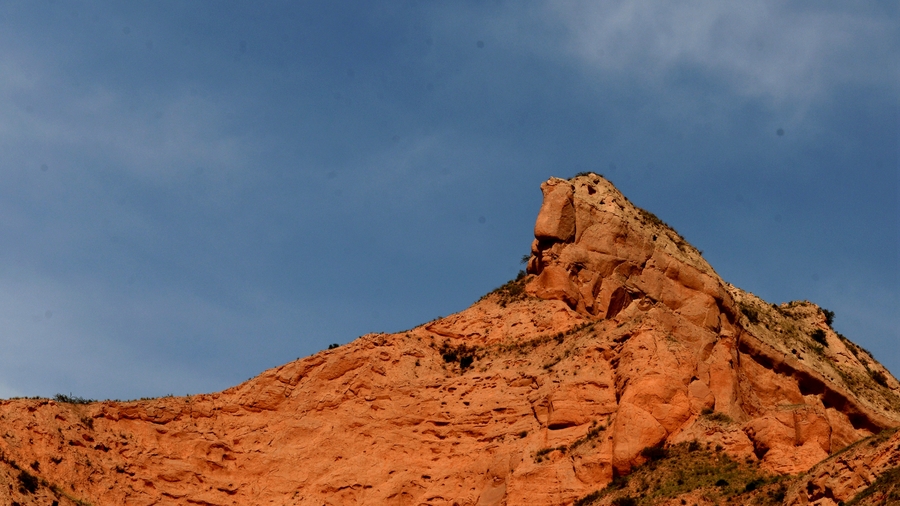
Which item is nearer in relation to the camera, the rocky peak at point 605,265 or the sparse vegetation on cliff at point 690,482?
the sparse vegetation on cliff at point 690,482

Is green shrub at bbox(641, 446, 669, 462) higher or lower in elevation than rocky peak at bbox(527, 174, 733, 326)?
lower

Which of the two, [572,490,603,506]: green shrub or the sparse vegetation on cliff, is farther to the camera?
[572,490,603,506]: green shrub

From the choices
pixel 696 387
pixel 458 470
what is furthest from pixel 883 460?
pixel 458 470

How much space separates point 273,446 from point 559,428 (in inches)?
487

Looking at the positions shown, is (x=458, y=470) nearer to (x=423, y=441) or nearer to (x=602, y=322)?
(x=423, y=441)

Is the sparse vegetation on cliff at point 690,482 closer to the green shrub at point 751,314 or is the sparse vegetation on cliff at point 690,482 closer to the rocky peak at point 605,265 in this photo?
the rocky peak at point 605,265

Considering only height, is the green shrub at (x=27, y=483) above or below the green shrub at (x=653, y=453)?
below

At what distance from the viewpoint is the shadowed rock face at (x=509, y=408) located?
57.8m

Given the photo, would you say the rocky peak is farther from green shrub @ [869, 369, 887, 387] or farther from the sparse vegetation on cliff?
the sparse vegetation on cliff

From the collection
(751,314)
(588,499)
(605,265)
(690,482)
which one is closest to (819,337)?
(751,314)

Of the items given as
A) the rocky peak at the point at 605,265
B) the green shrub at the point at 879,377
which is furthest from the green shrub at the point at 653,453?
the green shrub at the point at 879,377

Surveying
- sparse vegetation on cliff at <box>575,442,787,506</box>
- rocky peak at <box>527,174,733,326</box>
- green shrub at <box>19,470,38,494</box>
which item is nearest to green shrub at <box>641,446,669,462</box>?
sparse vegetation on cliff at <box>575,442,787,506</box>

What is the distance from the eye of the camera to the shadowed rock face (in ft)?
189

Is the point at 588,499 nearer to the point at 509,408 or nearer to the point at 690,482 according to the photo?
the point at 690,482
